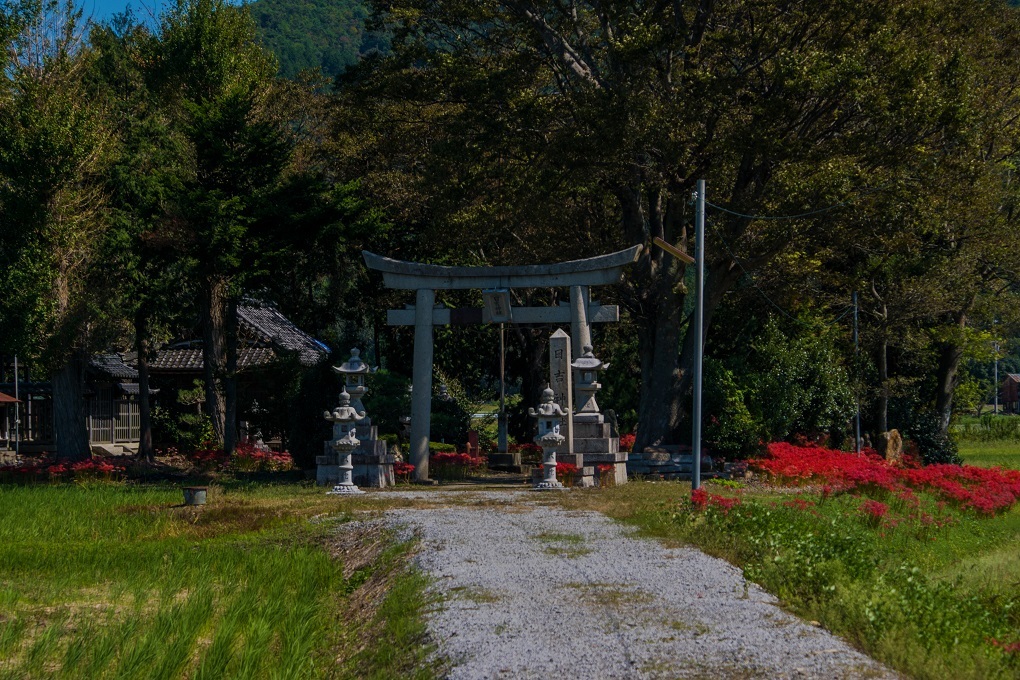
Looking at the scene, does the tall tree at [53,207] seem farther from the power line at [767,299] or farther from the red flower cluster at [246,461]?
the power line at [767,299]

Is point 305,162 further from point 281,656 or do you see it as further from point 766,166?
point 281,656

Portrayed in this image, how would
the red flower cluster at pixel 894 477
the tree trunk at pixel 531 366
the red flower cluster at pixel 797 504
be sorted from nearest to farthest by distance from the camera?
the red flower cluster at pixel 797 504 → the red flower cluster at pixel 894 477 → the tree trunk at pixel 531 366

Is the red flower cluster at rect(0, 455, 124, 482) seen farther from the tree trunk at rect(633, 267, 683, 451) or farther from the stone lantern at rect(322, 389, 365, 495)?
the tree trunk at rect(633, 267, 683, 451)

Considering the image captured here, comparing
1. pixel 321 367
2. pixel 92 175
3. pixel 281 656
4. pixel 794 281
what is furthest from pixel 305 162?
pixel 281 656

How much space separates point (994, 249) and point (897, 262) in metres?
2.67

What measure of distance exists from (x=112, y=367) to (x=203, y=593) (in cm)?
3164

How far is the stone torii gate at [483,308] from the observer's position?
2353 cm

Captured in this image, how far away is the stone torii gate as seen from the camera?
2353cm

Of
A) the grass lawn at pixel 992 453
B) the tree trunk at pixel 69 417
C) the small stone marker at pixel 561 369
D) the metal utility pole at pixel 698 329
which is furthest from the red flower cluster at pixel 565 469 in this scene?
the tree trunk at pixel 69 417

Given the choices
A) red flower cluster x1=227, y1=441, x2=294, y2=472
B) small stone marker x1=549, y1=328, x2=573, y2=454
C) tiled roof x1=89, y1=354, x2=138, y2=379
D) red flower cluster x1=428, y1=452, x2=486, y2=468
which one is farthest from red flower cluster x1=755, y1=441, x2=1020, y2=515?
tiled roof x1=89, y1=354, x2=138, y2=379

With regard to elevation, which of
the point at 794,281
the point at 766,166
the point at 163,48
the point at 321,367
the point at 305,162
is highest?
the point at 163,48

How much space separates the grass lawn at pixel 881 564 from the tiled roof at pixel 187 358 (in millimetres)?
21513

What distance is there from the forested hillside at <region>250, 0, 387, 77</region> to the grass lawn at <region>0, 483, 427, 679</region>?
104526 millimetres

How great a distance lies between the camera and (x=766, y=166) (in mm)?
24609
